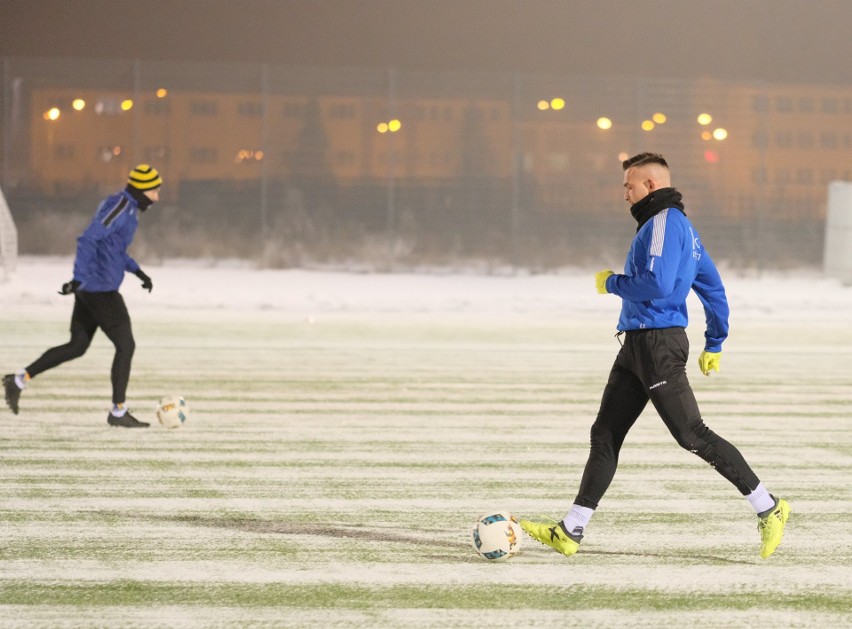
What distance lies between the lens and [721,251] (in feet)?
108

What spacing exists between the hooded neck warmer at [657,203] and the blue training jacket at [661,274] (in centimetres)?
3

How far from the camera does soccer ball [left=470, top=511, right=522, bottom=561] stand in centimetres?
655

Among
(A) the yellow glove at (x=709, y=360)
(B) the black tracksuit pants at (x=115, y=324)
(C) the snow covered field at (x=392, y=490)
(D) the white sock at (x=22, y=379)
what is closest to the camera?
(C) the snow covered field at (x=392, y=490)

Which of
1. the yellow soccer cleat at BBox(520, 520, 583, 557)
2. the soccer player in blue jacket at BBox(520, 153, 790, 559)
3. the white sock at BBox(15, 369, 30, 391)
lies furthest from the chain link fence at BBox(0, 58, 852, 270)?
the soccer player in blue jacket at BBox(520, 153, 790, 559)

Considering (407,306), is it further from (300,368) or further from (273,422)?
(273,422)

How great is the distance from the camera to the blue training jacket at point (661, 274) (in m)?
6.29

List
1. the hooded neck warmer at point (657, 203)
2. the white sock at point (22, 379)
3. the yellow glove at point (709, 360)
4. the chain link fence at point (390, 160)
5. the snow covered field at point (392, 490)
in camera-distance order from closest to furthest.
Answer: the snow covered field at point (392, 490), the hooded neck warmer at point (657, 203), the yellow glove at point (709, 360), the white sock at point (22, 379), the chain link fence at point (390, 160)

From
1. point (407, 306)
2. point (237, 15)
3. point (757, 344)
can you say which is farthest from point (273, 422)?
point (237, 15)

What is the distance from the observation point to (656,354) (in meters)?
6.45

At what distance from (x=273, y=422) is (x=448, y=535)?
4.38m

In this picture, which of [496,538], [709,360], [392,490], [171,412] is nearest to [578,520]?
[496,538]

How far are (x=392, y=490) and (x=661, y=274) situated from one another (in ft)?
9.15

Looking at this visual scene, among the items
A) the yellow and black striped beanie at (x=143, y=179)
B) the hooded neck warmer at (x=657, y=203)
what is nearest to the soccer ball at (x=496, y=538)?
the hooded neck warmer at (x=657, y=203)

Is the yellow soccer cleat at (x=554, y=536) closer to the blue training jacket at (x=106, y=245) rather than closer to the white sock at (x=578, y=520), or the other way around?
the white sock at (x=578, y=520)
